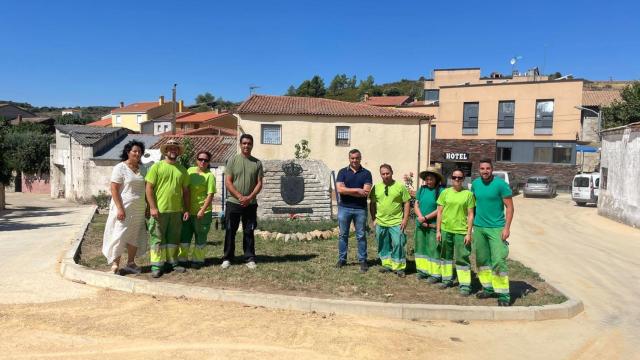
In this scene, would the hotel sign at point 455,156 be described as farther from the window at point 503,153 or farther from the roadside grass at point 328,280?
the roadside grass at point 328,280

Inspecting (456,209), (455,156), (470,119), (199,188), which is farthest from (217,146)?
(456,209)

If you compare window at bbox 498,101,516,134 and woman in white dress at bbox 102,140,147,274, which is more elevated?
window at bbox 498,101,516,134

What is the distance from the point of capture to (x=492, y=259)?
20.0ft

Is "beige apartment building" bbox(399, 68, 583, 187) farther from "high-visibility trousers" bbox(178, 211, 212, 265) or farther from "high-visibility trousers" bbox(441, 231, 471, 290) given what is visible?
"high-visibility trousers" bbox(178, 211, 212, 265)

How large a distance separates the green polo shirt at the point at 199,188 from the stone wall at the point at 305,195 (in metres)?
5.02

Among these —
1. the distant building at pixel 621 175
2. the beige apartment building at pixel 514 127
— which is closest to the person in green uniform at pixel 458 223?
the distant building at pixel 621 175

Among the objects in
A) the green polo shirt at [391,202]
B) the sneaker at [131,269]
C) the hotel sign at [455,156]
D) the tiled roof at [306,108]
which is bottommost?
the sneaker at [131,269]

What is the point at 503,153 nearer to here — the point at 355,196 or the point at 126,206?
the point at 355,196

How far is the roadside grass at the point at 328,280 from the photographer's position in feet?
20.6

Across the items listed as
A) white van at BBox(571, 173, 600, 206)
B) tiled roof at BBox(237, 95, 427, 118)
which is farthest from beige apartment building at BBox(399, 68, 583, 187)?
white van at BBox(571, 173, 600, 206)

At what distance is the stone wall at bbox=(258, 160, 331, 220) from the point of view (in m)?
12.4

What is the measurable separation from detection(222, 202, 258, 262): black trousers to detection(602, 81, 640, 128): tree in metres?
36.9

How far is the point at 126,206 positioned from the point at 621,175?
56.7 feet

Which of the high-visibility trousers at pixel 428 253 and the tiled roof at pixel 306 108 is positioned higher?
the tiled roof at pixel 306 108
